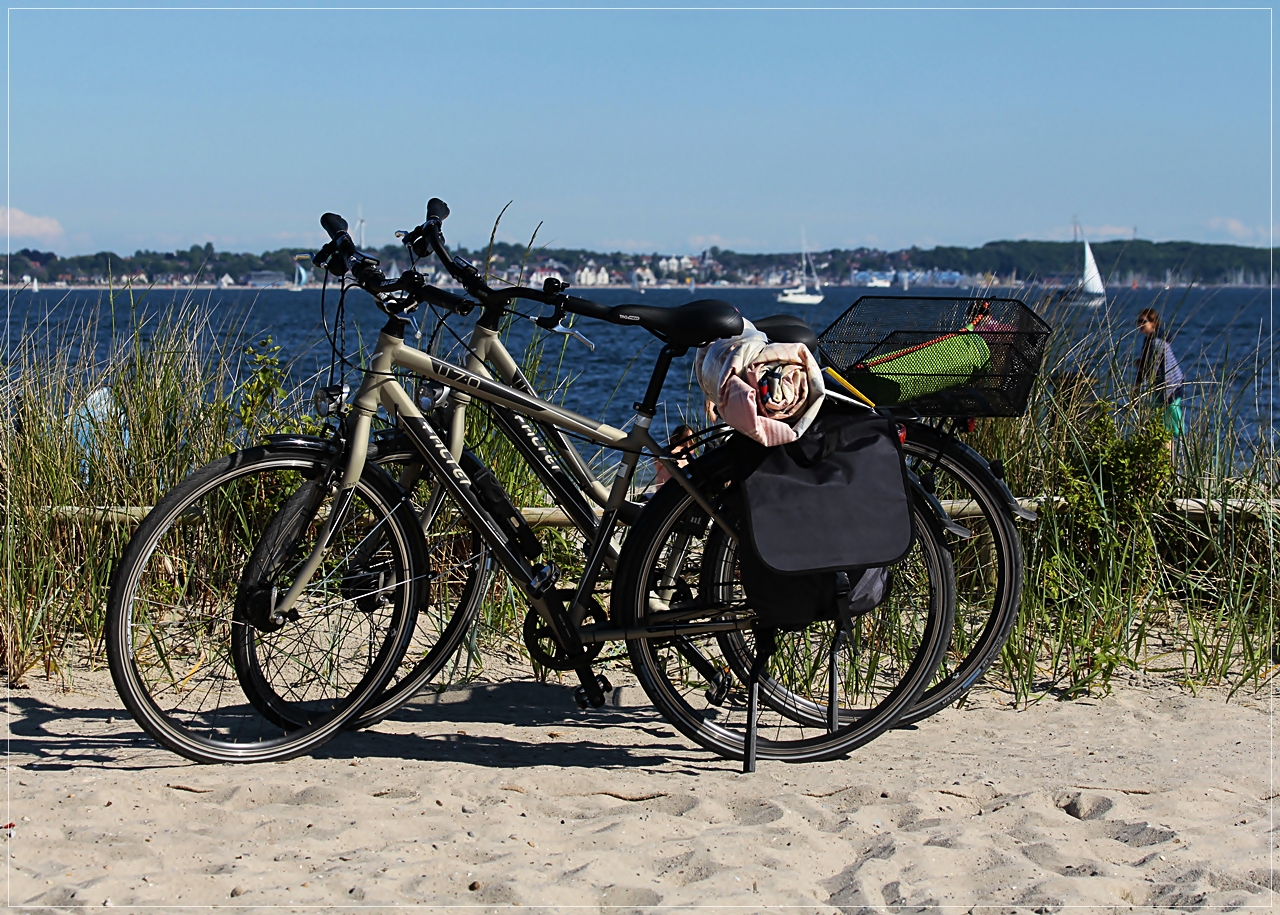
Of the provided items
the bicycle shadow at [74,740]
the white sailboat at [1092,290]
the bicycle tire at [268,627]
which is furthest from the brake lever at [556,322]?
the white sailboat at [1092,290]

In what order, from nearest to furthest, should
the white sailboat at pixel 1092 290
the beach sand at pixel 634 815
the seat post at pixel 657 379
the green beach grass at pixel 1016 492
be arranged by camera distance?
the beach sand at pixel 634 815 → the seat post at pixel 657 379 → the green beach grass at pixel 1016 492 → the white sailboat at pixel 1092 290

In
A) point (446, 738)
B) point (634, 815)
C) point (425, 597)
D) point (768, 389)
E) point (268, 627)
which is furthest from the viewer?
point (446, 738)

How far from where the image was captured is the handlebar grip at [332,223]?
327 cm

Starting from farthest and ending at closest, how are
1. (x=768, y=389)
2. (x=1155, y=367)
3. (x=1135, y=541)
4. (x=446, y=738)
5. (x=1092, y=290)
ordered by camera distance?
(x=1092, y=290) < (x=1155, y=367) < (x=1135, y=541) < (x=446, y=738) < (x=768, y=389)

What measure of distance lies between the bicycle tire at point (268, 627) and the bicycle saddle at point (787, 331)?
107 centimetres

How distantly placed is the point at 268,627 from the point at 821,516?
145cm

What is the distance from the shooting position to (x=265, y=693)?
3395 millimetres

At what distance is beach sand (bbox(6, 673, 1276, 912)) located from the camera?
105 inches

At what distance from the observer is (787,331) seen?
3.31m

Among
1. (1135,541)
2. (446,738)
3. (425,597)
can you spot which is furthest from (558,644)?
(1135,541)

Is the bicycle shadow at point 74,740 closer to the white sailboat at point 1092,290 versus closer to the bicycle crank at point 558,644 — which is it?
the bicycle crank at point 558,644

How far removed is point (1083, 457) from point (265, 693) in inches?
113

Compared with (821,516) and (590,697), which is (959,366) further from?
(590,697)

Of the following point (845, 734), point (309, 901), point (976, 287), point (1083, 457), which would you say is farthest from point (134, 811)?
point (976, 287)
